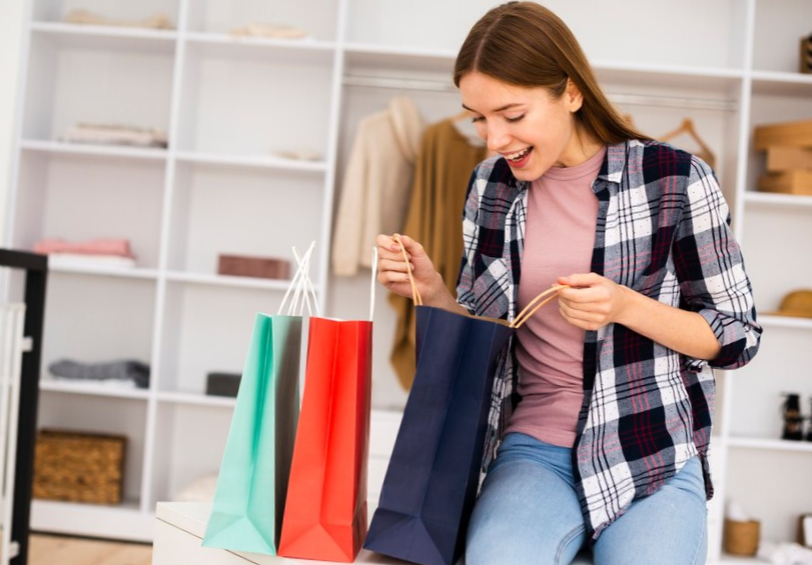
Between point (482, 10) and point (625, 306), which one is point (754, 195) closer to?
point (482, 10)

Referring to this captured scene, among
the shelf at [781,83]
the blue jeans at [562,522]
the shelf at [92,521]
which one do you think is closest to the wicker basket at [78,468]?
the shelf at [92,521]

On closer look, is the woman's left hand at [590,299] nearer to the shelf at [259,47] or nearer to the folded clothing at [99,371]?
the shelf at [259,47]

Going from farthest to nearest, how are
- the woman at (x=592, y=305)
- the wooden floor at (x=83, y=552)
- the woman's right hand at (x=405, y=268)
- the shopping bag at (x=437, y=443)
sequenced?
the wooden floor at (x=83, y=552)
the woman's right hand at (x=405, y=268)
the woman at (x=592, y=305)
the shopping bag at (x=437, y=443)

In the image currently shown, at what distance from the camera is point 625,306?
Answer: 1193 millimetres

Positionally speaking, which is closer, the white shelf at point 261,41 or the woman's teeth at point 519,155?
the woman's teeth at point 519,155

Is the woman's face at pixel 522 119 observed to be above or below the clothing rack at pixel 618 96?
below

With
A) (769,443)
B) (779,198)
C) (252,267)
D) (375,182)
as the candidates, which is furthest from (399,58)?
(769,443)

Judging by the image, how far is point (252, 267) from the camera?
3.26 metres

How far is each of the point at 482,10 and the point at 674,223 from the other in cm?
247

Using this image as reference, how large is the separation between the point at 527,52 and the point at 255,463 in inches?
27.3

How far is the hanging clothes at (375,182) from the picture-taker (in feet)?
10.6

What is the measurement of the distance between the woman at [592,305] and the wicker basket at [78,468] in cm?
228

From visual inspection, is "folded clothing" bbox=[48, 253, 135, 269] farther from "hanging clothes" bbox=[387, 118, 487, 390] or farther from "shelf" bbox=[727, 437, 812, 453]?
"shelf" bbox=[727, 437, 812, 453]

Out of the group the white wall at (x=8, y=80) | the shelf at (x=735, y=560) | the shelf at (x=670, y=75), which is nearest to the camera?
the shelf at (x=735, y=560)
